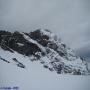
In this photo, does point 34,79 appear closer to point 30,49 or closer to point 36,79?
point 36,79

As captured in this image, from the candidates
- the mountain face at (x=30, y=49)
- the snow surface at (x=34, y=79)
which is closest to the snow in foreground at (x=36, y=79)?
the snow surface at (x=34, y=79)

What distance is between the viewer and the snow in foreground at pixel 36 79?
2424mm

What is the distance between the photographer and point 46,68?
279 centimetres

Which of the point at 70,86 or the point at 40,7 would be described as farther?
Answer: the point at 40,7

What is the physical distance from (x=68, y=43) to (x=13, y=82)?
42.5 inches

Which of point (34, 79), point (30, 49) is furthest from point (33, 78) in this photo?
point (30, 49)

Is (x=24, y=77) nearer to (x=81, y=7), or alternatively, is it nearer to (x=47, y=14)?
(x=47, y=14)

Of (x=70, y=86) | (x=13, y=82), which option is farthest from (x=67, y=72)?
(x=13, y=82)

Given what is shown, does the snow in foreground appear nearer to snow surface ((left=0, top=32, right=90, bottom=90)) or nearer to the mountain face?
snow surface ((left=0, top=32, right=90, bottom=90))

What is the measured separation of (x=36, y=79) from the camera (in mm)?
2570

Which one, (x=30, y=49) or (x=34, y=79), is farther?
(x=30, y=49)

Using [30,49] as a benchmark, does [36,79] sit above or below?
below

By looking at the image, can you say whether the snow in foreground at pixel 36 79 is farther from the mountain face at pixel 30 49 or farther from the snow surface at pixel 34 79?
the mountain face at pixel 30 49

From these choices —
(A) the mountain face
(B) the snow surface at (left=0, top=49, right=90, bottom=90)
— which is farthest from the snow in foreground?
(A) the mountain face
